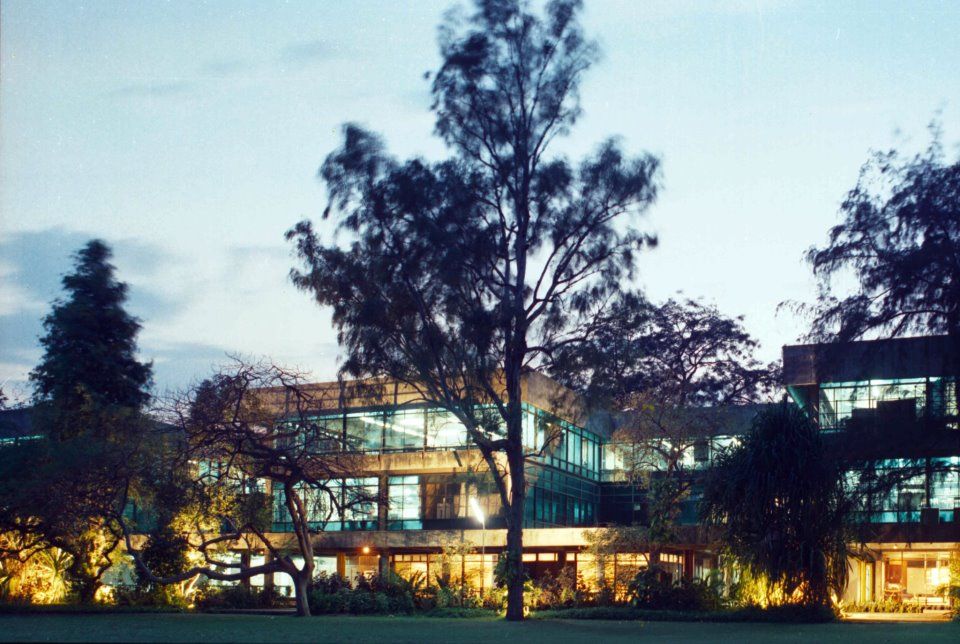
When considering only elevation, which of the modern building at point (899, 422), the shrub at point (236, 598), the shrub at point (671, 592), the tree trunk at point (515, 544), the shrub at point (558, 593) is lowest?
the shrub at point (236, 598)

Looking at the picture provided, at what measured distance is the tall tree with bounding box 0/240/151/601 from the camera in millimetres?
34406

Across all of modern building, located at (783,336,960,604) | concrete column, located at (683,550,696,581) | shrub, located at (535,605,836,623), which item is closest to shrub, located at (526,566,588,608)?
shrub, located at (535,605,836,623)

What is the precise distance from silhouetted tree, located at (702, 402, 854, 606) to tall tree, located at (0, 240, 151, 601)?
1743 cm

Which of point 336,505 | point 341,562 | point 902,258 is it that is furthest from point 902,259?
point 341,562

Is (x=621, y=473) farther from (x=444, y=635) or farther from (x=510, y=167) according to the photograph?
(x=444, y=635)

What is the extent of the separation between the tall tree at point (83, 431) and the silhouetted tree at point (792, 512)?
1743cm

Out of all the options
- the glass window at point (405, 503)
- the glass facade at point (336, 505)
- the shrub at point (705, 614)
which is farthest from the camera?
the glass window at point (405, 503)

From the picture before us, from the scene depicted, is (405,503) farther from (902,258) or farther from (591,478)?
(902,258)

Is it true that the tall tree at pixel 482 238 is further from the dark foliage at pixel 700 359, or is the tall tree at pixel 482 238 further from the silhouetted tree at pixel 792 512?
the dark foliage at pixel 700 359

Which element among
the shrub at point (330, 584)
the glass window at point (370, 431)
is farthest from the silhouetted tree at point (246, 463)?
the glass window at point (370, 431)

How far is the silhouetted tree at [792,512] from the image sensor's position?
29781 millimetres

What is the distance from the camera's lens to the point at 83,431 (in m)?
42.4

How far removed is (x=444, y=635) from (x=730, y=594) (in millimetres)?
12696

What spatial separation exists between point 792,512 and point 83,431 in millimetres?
26154
